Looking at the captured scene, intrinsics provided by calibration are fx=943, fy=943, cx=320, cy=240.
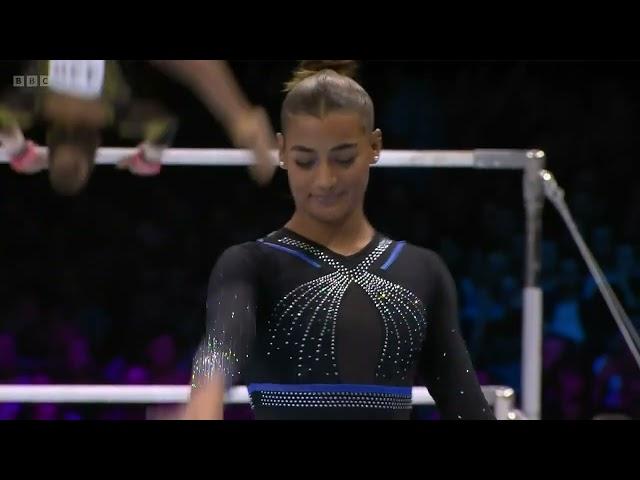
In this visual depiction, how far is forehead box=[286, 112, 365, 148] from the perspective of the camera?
130cm

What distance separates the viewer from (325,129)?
4.25 ft

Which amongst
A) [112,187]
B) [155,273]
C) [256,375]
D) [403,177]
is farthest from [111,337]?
[256,375]

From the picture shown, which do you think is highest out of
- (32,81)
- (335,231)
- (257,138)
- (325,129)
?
(32,81)

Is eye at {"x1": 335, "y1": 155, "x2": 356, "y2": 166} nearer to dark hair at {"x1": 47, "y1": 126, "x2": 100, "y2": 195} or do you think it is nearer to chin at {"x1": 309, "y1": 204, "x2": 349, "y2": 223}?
chin at {"x1": 309, "y1": 204, "x2": 349, "y2": 223}

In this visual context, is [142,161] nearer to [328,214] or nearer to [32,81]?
[32,81]

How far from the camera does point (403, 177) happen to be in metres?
2.90

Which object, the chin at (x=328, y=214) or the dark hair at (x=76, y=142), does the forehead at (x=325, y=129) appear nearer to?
the chin at (x=328, y=214)

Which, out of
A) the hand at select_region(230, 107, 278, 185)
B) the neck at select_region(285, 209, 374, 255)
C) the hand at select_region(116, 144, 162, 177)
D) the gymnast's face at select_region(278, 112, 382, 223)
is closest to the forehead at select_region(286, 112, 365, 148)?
the gymnast's face at select_region(278, 112, 382, 223)

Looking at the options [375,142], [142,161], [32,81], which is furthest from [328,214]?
[32,81]

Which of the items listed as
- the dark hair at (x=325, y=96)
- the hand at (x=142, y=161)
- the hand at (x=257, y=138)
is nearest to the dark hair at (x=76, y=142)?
the hand at (x=142, y=161)

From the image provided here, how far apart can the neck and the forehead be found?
102 millimetres

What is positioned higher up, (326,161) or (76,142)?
(76,142)

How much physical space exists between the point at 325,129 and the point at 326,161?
0.15ft

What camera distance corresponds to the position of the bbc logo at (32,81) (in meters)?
1.84
